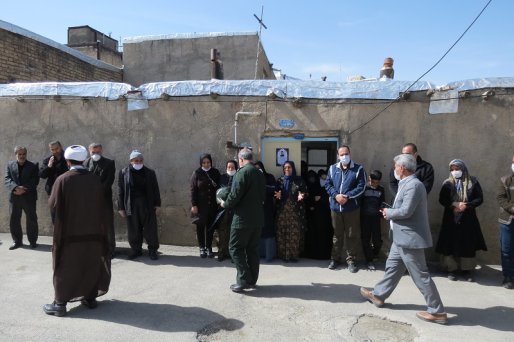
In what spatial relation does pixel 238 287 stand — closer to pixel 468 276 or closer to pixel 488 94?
pixel 468 276

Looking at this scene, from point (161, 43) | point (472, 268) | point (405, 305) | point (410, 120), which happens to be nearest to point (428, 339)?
point (405, 305)

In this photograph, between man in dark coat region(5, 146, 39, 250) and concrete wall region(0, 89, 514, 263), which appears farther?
man in dark coat region(5, 146, 39, 250)

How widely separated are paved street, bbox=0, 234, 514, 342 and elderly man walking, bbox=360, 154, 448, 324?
212 millimetres

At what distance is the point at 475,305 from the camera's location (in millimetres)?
4703

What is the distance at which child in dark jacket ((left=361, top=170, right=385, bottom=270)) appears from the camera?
6086 mm

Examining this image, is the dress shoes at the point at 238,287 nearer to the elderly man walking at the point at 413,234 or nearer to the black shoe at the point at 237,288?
the black shoe at the point at 237,288

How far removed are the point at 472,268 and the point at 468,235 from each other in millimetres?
483

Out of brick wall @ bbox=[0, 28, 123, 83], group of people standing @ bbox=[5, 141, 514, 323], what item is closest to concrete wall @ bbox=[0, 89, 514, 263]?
group of people standing @ bbox=[5, 141, 514, 323]

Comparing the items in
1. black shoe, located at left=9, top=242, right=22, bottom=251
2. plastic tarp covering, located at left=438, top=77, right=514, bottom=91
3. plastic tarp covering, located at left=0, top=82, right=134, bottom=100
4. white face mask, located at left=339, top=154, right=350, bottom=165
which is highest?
plastic tarp covering, located at left=0, top=82, right=134, bottom=100

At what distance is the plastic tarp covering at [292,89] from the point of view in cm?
664

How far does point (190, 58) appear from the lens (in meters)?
12.7

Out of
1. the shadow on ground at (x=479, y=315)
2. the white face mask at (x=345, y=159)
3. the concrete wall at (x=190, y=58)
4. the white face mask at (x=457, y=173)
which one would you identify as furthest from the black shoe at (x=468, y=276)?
the concrete wall at (x=190, y=58)

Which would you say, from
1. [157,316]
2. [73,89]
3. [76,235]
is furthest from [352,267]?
[73,89]

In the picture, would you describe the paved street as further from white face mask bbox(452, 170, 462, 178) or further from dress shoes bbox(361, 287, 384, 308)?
white face mask bbox(452, 170, 462, 178)
